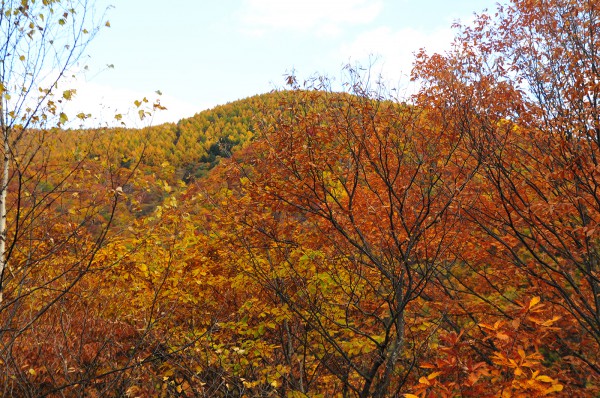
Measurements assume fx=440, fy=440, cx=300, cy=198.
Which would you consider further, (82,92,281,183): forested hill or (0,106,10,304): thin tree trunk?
(82,92,281,183): forested hill

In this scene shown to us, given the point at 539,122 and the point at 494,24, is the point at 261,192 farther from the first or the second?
the point at 494,24

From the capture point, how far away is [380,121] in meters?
5.85

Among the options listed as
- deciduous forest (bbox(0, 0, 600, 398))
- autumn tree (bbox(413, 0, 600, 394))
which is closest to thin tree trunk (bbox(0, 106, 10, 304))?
deciduous forest (bbox(0, 0, 600, 398))

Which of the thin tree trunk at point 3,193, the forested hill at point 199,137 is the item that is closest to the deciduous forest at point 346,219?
the thin tree trunk at point 3,193

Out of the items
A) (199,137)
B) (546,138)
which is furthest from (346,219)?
(199,137)

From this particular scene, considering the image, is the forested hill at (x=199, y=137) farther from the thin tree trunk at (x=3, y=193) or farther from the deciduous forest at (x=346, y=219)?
the thin tree trunk at (x=3, y=193)

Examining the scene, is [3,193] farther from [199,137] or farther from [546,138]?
[199,137]

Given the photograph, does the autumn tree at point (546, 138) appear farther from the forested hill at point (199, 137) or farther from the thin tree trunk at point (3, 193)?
the forested hill at point (199, 137)

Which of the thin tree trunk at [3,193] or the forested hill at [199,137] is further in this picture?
the forested hill at [199,137]

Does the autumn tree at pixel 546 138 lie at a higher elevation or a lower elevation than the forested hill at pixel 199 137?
lower

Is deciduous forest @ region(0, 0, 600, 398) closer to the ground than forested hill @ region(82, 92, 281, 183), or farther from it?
closer to the ground

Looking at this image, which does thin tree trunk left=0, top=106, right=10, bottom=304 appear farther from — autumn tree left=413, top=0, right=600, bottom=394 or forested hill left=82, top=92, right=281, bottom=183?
forested hill left=82, top=92, right=281, bottom=183

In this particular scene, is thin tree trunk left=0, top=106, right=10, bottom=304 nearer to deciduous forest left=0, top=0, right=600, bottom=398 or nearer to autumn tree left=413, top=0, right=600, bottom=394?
deciduous forest left=0, top=0, right=600, bottom=398

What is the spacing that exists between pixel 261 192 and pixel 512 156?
158 inches
